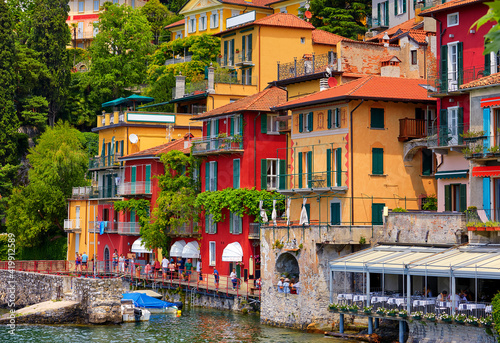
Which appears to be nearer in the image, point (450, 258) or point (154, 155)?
point (450, 258)

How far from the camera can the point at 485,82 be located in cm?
3591

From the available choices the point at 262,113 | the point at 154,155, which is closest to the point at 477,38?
the point at 262,113

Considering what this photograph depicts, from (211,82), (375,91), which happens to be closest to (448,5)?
(375,91)

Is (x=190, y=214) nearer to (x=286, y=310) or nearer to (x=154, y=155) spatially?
(x=154, y=155)

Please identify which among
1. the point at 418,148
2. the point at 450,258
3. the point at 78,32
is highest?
the point at 78,32

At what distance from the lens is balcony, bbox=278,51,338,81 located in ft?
162

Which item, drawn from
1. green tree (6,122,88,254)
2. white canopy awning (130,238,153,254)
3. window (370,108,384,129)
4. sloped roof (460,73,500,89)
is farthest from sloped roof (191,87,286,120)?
green tree (6,122,88,254)

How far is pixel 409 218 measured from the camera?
1499 inches

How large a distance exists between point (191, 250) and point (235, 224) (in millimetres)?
4928

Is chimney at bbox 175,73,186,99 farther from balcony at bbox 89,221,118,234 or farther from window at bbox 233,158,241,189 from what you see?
window at bbox 233,158,241,189

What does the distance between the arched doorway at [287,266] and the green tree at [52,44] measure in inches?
1943

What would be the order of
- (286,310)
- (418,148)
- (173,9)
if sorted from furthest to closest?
(173,9) → (418,148) → (286,310)

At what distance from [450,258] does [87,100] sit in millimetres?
64619

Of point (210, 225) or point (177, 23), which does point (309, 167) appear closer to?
point (210, 225)
